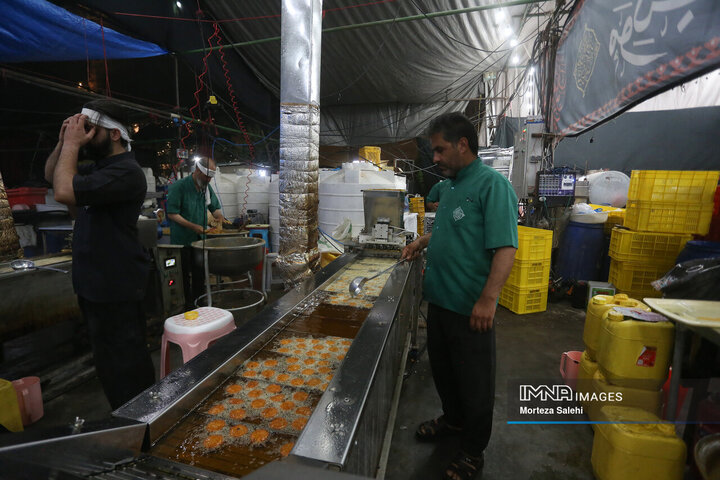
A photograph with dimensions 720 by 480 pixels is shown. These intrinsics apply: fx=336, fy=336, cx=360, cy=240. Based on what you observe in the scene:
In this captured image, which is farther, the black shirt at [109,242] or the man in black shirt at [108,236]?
the black shirt at [109,242]

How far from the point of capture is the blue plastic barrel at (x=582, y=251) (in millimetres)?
5809

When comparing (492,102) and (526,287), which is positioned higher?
(492,102)

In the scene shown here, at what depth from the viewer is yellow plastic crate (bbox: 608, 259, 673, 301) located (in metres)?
4.87

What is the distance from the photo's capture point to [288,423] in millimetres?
1446

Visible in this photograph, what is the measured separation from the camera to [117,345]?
86.2 inches

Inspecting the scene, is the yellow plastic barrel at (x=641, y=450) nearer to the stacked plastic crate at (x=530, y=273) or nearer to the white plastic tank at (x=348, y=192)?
the stacked plastic crate at (x=530, y=273)

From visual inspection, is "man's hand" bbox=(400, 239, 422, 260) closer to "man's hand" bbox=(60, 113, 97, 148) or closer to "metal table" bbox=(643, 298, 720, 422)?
"metal table" bbox=(643, 298, 720, 422)

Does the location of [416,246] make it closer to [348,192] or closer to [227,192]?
[348,192]

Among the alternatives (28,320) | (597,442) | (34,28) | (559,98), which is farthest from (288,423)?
(34,28)

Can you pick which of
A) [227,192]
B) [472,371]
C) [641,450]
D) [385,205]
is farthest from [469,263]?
→ [227,192]

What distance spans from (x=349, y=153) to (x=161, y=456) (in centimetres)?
1062

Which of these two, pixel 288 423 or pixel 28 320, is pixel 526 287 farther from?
pixel 28 320

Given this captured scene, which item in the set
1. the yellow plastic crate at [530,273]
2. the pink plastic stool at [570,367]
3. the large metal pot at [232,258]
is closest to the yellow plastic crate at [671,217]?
the yellow plastic crate at [530,273]

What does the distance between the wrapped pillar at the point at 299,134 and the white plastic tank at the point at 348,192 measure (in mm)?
2478
